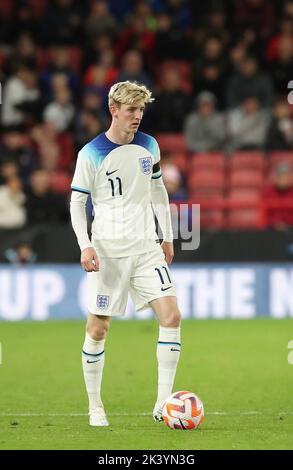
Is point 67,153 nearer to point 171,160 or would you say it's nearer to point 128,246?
point 171,160

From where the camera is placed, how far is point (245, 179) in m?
17.6

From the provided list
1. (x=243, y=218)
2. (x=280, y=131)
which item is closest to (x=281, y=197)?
(x=243, y=218)

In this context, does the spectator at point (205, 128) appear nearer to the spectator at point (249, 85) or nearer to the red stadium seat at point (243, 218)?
the spectator at point (249, 85)

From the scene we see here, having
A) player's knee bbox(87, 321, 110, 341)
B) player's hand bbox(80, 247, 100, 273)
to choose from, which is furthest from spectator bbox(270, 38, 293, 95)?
player's hand bbox(80, 247, 100, 273)

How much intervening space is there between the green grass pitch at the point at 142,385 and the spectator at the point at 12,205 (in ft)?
5.36

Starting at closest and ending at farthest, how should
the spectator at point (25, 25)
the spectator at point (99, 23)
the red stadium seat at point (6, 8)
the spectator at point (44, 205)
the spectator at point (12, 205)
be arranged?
the spectator at point (12, 205) < the spectator at point (44, 205) < the spectator at point (99, 23) < the spectator at point (25, 25) < the red stadium seat at point (6, 8)

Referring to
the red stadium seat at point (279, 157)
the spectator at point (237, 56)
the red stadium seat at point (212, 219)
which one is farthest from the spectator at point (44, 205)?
the spectator at point (237, 56)

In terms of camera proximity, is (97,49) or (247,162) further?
(97,49)

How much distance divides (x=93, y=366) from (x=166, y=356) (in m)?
0.50

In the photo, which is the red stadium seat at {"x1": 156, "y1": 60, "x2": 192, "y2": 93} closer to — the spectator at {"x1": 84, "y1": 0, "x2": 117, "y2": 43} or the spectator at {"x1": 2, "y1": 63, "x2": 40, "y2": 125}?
the spectator at {"x1": 84, "y1": 0, "x2": 117, "y2": 43}

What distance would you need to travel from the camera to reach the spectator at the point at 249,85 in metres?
18.2

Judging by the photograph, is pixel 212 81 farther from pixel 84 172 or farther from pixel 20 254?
pixel 84 172

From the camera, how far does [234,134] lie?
1819cm
